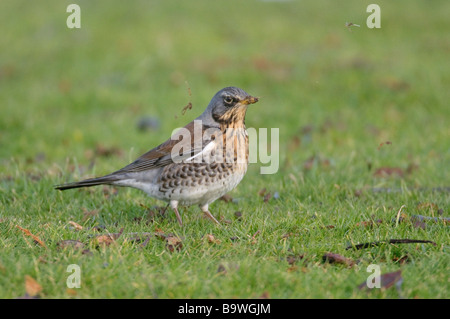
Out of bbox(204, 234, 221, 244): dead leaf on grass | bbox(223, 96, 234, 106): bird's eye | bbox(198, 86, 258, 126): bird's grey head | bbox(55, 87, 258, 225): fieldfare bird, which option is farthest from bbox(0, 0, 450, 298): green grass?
bbox(223, 96, 234, 106): bird's eye

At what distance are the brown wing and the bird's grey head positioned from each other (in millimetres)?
153

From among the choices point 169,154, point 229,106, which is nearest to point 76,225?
point 169,154

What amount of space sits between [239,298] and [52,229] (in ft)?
6.19

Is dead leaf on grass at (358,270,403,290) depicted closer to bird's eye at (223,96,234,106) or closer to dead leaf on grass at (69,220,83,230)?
bird's eye at (223,96,234,106)

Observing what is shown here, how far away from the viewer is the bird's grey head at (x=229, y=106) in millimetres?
5434

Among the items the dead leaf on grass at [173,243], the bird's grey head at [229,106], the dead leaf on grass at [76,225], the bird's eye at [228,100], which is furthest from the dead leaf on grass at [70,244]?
the bird's eye at [228,100]

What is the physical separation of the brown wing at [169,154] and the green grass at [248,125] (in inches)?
20.1

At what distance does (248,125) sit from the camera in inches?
425

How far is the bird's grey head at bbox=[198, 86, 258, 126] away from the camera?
17.8 feet

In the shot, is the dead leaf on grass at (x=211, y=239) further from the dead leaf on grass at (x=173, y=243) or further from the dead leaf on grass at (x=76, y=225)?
the dead leaf on grass at (x=76, y=225)
